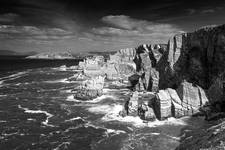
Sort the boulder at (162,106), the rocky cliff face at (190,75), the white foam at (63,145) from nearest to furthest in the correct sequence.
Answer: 1. the white foam at (63,145)
2. the boulder at (162,106)
3. the rocky cliff face at (190,75)

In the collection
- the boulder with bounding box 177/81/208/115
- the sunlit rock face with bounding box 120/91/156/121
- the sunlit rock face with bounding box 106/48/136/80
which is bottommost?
the sunlit rock face with bounding box 120/91/156/121

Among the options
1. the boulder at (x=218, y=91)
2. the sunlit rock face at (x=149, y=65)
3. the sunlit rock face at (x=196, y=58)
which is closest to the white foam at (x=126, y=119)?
the boulder at (x=218, y=91)

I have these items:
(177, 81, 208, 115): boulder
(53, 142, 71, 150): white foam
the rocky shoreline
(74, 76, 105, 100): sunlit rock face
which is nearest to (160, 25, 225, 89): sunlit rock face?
the rocky shoreline

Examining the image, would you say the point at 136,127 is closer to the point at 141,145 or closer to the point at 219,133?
the point at 141,145

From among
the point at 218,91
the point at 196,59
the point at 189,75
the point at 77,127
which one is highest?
the point at 196,59

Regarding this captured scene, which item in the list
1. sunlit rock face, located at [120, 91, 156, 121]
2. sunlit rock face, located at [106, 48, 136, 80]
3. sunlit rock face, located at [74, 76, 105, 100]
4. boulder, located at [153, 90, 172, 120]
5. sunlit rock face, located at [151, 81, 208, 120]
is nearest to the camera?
boulder, located at [153, 90, 172, 120]

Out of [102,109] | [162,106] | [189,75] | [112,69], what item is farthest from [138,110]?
[112,69]

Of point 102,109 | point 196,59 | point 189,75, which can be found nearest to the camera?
point 102,109

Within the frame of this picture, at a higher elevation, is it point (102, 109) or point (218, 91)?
point (218, 91)

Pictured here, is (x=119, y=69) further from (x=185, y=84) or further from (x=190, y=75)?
(x=185, y=84)

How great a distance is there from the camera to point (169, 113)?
80.0m

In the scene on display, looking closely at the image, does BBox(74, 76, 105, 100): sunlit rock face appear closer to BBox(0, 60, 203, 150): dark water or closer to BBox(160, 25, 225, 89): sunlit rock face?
BBox(0, 60, 203, 150): dark water

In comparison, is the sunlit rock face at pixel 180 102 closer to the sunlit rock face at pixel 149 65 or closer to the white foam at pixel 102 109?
the white foam at pixel 102 109

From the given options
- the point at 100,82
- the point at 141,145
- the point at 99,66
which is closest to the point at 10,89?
the point at 100,82
